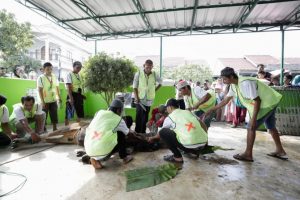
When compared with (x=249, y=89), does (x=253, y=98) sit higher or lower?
lower

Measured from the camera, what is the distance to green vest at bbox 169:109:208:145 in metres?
3.28

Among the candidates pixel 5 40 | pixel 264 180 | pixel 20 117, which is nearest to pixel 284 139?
pixel 264 180

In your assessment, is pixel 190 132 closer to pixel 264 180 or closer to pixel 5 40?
pixel 264 180

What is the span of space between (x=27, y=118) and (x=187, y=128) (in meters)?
3.55

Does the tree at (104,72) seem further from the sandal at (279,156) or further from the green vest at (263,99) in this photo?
the sandal at (279,156)

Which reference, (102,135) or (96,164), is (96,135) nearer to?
(102,135)

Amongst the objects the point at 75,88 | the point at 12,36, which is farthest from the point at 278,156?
the point at 12,36

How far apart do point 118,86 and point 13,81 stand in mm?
3015

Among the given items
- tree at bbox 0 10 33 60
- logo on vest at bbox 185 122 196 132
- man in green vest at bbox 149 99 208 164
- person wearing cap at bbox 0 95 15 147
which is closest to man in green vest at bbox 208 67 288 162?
man in green vest at bbox 149 99 208 164

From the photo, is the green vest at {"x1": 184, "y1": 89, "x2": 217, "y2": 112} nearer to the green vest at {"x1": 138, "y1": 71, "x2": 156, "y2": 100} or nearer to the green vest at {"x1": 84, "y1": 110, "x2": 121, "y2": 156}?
the green vest at {"x1": 138, "y1": 71, "x2": 156, "y2": 100}

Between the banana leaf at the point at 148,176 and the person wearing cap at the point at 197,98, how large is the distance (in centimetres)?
151

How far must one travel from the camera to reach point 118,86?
24.9 ft

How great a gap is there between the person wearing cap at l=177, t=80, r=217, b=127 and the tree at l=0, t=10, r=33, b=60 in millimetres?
14543

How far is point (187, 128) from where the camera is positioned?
329 centimetres
